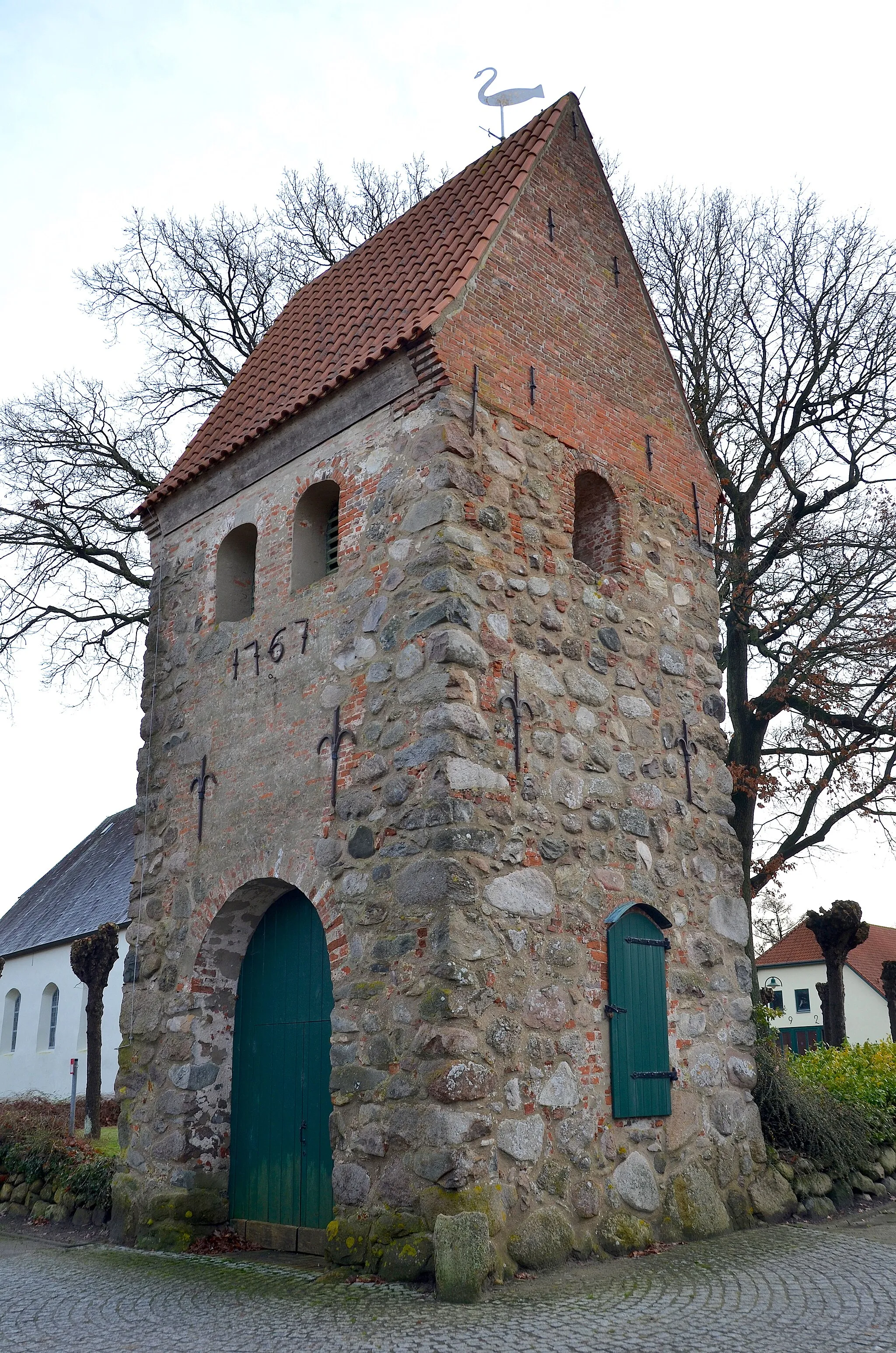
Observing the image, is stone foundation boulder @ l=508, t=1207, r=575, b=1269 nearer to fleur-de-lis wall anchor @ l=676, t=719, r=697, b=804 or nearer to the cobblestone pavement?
the cobblestone pavement

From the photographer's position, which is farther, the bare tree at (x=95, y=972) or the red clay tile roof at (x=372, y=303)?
the bare tree at (x=95, y=972)

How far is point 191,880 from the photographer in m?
9.01

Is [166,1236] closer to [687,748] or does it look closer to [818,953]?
[687,748]

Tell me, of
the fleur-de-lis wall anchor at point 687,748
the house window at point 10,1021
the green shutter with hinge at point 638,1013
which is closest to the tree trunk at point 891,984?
the fleur-de-lis wall anchor at point 687,748

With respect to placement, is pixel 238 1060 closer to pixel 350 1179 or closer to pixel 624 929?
pixel 350 1179

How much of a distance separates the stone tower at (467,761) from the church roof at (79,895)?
1526 cm

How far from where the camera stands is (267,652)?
8867 mm

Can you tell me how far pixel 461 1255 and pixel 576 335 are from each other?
22.6 feet

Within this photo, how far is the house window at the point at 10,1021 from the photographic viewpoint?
2800cm

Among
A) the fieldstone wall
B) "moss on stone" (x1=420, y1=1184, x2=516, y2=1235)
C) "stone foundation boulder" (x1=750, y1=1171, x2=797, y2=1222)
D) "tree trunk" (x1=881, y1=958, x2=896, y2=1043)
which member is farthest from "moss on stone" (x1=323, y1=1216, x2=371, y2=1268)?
"tree trunk" (x1=881, y1=958, x2=896, y2=1043)

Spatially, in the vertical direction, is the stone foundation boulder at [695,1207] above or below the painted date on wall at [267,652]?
below

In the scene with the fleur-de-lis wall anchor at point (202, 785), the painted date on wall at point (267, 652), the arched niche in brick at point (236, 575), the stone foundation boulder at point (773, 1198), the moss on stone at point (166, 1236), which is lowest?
the moss on stone at point (166, 1236)

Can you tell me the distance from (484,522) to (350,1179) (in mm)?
4397

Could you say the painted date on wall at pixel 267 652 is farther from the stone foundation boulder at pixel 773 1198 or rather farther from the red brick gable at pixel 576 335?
the stone foundation boulder at pixel 773 1198
